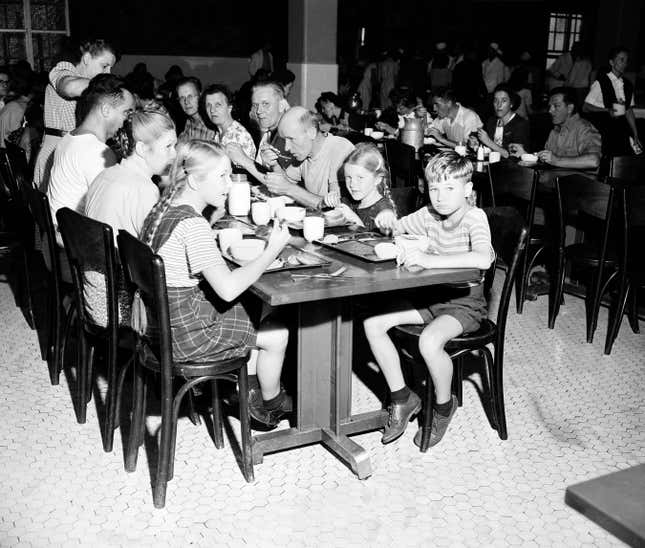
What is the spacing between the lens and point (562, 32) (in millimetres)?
16688

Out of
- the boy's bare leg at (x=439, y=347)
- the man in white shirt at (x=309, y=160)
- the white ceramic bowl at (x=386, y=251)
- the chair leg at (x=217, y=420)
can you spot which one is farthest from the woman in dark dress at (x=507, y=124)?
the chair leg at (x=217, y=420)

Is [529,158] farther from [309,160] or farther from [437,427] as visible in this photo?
[437,427]

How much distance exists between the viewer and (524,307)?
4.17 meters

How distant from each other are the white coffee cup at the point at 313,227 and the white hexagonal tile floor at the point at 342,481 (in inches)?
28.6

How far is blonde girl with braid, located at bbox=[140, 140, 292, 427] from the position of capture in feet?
7.02

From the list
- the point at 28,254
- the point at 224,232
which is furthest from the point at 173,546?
the point at 28,254

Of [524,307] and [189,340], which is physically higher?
[189,340]

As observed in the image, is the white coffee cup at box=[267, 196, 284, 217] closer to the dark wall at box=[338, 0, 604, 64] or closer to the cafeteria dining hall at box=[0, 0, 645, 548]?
the cafeteria dining hall at box=[0, 0, 645, 548]

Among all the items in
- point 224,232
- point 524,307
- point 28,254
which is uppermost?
point 224,232

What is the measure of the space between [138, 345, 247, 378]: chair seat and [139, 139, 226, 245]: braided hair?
35 centimetres

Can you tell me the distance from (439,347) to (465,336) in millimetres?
124

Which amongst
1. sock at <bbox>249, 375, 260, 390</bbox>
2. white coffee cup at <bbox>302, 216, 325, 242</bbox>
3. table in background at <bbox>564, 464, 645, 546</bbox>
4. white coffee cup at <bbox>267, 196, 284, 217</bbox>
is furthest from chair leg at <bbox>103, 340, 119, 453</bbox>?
table in background at <bbox>564, 464, 645, 546</bbox>

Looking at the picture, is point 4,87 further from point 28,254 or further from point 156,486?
point 156,486

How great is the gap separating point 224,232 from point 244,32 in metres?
11.6
